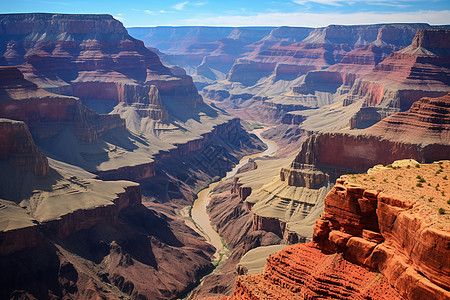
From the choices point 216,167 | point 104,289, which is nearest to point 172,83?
point 216,167

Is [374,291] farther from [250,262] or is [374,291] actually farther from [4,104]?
[4,104]

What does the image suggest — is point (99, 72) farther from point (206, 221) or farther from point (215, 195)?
point (206, 221)

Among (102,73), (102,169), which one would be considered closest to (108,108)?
(102,73)

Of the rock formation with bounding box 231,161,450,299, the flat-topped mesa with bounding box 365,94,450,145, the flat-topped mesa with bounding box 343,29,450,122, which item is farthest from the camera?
the flat-topped mesa with bounding box 343,29,450,122

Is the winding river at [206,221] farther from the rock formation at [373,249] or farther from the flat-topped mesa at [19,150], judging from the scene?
the rock formation at [373,249]

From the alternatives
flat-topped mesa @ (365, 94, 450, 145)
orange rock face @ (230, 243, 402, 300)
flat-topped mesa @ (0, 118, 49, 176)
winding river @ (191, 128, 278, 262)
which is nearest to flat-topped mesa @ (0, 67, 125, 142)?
winding river @ (191, 128, 278, 262)

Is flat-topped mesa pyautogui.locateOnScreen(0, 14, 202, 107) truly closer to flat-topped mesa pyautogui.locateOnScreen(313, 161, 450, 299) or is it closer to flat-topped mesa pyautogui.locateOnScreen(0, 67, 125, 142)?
flat-topped mesa pyautogui.locateOnScreen(0, 67, 125, 142)

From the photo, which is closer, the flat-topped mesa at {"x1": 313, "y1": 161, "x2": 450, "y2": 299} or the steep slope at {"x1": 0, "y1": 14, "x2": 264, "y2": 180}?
the flat-topped mesa at {"x1": 313, "y1": 161, "x2": 450, "y2": 299}
